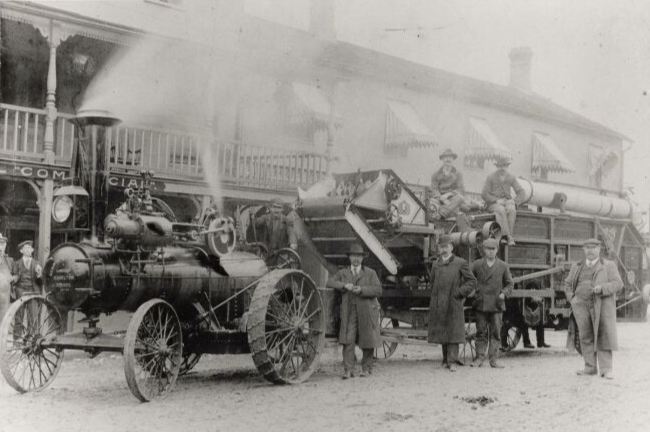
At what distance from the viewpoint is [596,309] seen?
9688 millimetres

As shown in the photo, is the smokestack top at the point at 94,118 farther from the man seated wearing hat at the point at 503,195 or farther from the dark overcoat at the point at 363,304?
the man seated wearing hat at the point at 503,195

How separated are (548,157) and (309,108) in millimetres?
12287

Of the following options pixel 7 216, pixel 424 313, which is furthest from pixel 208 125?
pixel 424 313

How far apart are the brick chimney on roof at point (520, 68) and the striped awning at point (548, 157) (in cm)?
687

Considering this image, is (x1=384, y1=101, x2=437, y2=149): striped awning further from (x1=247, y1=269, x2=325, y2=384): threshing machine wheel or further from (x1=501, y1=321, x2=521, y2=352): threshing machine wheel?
(x1=247, y1=269, x2=325, y2=384): threshing machine wheel

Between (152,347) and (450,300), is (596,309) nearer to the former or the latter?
(450,300)

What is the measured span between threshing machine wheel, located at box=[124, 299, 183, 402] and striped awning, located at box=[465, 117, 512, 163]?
56.7 ft

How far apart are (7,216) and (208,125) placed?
4.93 meters

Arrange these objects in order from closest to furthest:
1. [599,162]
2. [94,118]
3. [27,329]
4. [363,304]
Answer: [94,118] < [27,329] < [363,304] < [599,162]

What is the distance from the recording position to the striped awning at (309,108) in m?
17.9

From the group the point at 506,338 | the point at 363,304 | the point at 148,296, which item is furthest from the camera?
the point at 506,338

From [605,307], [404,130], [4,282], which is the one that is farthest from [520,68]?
[4,282]

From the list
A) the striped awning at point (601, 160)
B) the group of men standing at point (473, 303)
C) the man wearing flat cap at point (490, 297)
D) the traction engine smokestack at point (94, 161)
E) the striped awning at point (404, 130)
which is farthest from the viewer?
the striped awning at point (601, 160)

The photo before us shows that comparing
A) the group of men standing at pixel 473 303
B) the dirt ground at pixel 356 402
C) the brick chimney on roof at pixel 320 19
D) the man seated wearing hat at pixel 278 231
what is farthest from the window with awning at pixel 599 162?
the man seated wearing hat at pixel 278 231
